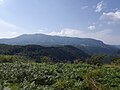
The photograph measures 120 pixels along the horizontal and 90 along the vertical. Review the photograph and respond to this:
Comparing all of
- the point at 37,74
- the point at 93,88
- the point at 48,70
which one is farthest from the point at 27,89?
the point at 48,70

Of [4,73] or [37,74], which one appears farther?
[4,73]

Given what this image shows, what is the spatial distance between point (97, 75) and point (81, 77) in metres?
1.52

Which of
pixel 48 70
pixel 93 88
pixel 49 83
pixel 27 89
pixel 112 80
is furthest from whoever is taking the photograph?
pixel 48 70

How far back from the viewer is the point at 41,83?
21734mm

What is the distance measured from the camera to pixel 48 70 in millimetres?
26344

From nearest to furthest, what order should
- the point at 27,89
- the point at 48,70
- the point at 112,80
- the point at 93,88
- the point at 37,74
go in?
1. the point at 93,88
2. the point at 27,89
3. the point at 112,80
4. the point at 37,74
5. the point at 48,70

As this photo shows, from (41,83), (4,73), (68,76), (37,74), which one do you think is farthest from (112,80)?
(4,73)

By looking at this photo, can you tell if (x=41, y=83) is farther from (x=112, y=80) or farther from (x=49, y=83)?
(x=112, y=80)

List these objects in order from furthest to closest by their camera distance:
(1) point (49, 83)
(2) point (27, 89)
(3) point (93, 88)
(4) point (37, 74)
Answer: (4) point (37, 74) → (1) point (49, 83) → (2) point (27, 89) → (3) point (93, 88)

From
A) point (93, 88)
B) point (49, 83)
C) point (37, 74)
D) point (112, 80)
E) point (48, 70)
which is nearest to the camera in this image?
point (93, 88)

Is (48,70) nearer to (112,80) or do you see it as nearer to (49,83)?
(49,83)

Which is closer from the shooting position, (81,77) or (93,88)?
(93,88)

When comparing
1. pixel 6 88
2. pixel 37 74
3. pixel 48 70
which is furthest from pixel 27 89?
pixel 48 70

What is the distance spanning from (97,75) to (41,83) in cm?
510
